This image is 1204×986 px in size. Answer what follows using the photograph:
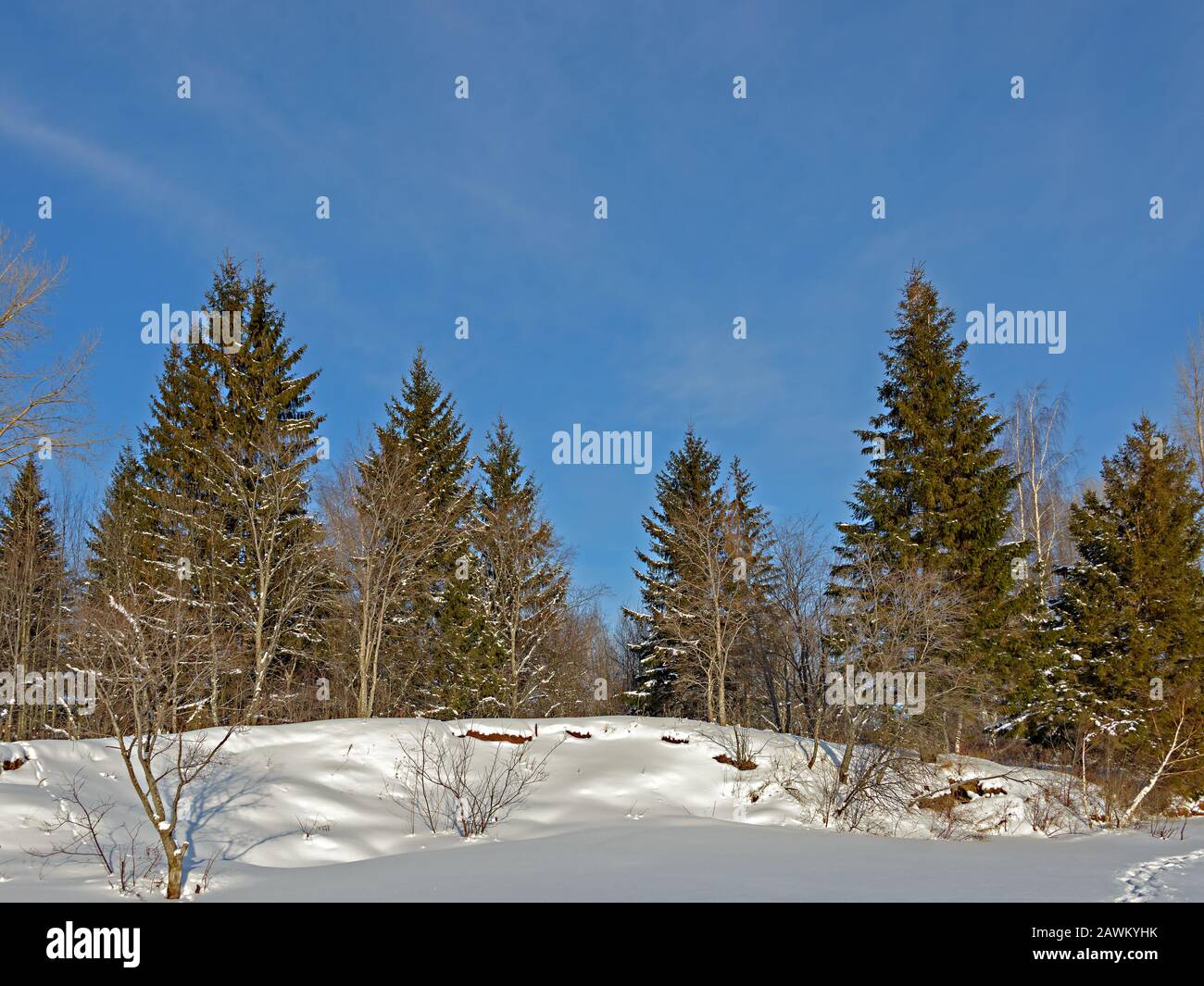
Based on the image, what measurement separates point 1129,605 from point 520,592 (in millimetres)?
20313

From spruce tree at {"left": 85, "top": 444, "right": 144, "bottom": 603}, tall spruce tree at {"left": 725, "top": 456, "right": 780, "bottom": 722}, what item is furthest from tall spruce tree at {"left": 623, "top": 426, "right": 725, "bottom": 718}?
spruce tree at {"left": 85, "top": 444, "right": 144, "bottom": 603}

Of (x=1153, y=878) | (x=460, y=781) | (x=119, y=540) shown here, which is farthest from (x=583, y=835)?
(x=119, y=540)

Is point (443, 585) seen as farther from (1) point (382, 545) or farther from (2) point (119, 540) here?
(2) point (119, 540)

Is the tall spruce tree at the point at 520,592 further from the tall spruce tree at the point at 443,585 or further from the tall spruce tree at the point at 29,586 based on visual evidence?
the tall spruce tree at the point at 29,586

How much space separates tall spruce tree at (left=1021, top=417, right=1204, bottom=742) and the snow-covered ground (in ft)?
10.8

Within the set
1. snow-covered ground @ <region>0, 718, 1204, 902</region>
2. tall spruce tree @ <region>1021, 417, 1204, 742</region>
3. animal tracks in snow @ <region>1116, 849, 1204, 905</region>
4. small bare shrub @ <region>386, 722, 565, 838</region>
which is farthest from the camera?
→ tall spruce tree @ <region>1021, 417, 1204, 742</region>

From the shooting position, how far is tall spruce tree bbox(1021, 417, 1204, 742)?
69.1ft

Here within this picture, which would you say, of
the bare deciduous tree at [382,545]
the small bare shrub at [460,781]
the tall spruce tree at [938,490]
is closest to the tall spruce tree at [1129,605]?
the tall spruce tree at [938,490]

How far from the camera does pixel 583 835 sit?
1299 cm

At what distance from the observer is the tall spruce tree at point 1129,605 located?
829 inches

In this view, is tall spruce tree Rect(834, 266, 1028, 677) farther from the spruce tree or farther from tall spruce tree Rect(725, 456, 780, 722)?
the spruce tree

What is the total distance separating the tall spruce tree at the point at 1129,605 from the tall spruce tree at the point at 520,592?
16.9 metres
